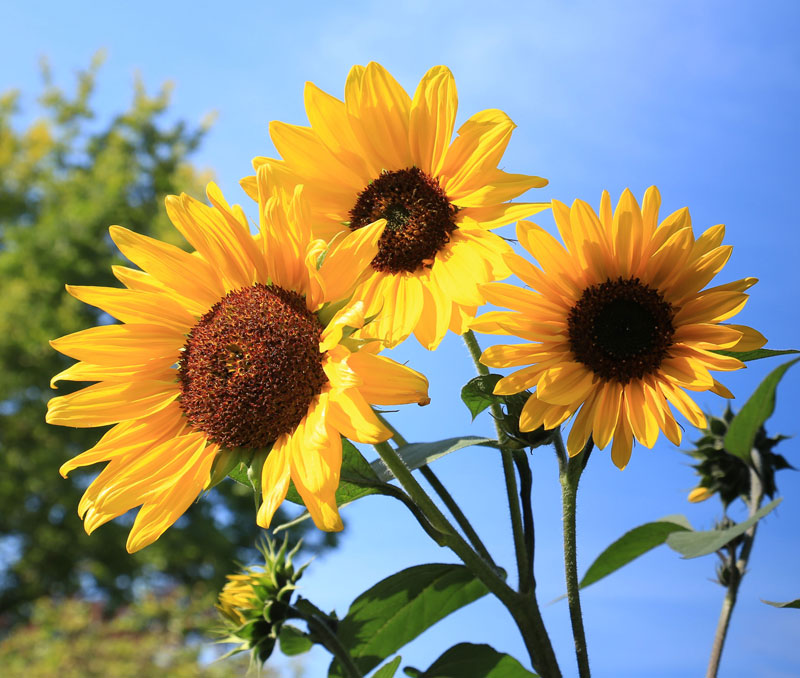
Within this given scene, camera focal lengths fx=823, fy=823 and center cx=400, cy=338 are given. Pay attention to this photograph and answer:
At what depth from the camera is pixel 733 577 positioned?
1.44m

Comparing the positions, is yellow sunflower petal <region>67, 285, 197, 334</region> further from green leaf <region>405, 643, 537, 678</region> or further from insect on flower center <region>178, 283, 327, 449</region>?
green leaf <region>405, 643, 537, 678</region>

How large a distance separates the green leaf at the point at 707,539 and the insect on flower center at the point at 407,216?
1.59 feet

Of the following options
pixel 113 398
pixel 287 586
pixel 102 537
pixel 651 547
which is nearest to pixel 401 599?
pixel 287 586

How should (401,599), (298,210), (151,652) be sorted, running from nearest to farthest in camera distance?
(298,210)
(401,599)
(151,652)

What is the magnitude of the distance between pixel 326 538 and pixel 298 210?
37.5 ft

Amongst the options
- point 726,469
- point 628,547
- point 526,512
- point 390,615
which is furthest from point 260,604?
point 726,469

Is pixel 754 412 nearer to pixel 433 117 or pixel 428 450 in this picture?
pixel 428 450

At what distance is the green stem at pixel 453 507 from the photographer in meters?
1.05

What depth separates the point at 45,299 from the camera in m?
11.5

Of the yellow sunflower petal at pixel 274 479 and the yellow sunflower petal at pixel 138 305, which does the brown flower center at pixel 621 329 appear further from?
the yellow sunflower petal at pixel 138 305

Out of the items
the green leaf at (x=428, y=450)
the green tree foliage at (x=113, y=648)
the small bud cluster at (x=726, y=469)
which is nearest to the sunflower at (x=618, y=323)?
the green leaf at (x=428, y=450)

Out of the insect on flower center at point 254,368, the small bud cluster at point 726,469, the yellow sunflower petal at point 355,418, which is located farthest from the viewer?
the small bud cluster at point 726,469

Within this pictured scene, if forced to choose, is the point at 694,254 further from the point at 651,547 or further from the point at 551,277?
the point at 651,547

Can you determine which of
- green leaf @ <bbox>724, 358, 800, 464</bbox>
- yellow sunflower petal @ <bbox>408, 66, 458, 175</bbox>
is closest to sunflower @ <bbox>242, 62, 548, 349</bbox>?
yellow sunflower petal @ <bbox>408, 66, 458, 175</bbox>
